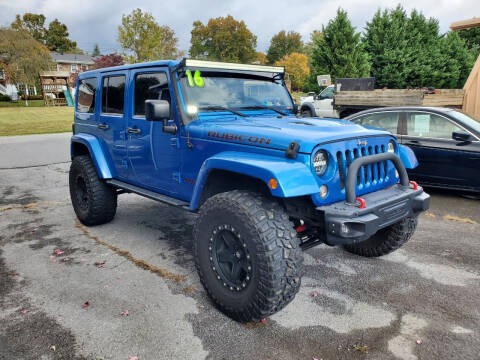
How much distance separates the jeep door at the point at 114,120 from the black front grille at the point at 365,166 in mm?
2535

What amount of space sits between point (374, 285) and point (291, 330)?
3.53ft

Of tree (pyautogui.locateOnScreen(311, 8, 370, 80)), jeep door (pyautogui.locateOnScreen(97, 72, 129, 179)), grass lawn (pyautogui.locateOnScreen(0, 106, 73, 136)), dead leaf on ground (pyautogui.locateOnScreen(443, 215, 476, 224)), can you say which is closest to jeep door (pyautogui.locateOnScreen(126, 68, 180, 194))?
jeep door (pyautogui.locateOnScreen(97, 72, 129, 179))

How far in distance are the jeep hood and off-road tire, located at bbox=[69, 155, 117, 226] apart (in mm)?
1986

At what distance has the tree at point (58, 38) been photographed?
260ft

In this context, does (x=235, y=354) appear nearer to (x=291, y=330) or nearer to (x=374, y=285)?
(x=291, y=330)

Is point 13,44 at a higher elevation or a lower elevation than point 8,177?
higher

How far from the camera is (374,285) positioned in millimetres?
3434

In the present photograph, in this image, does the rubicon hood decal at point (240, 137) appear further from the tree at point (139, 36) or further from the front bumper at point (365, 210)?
the tree at point (139, 36)

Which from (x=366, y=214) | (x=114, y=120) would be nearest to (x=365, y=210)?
(x=366, y=214)

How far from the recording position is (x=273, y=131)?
2.93 meters

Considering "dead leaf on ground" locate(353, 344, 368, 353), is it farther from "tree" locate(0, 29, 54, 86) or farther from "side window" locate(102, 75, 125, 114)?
"tree" locate(0, 29, 54, 86)

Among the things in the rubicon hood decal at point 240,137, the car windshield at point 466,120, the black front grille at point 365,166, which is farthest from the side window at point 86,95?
the car windshield at point 466,120

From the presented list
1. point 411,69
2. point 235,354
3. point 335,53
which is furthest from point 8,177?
point 411,69

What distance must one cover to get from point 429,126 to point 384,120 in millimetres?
763
